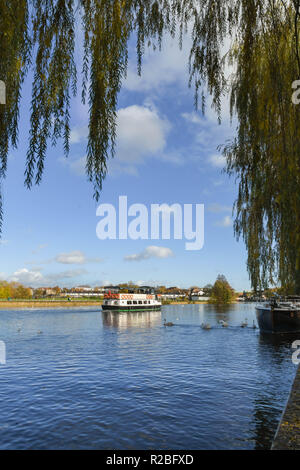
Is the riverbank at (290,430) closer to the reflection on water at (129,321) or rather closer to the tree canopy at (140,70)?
the tree canopy at (140,70)

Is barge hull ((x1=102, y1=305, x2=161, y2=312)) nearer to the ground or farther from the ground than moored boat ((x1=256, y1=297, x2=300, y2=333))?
nearer to the ground

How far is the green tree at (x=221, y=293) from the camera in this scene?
150m

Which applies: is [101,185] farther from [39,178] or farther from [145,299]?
[145,299]

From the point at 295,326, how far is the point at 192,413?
25.6m

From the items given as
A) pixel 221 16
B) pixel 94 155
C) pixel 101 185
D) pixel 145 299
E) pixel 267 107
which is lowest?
pixel 145 299

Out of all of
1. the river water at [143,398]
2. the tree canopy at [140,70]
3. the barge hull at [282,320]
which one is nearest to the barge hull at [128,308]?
the barge hull at [282,320]

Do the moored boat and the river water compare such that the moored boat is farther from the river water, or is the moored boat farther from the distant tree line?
the distant tree line

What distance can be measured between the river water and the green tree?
12596 centimetres

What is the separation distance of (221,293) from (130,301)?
7843 centimetres

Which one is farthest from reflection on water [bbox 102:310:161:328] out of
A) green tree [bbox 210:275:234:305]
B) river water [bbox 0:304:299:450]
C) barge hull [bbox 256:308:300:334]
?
green tree [bbox 210:275:234:305]

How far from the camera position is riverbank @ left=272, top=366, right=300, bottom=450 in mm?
5570

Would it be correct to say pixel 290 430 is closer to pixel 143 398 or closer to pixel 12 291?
pixel 143 398

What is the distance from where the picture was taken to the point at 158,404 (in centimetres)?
1314
